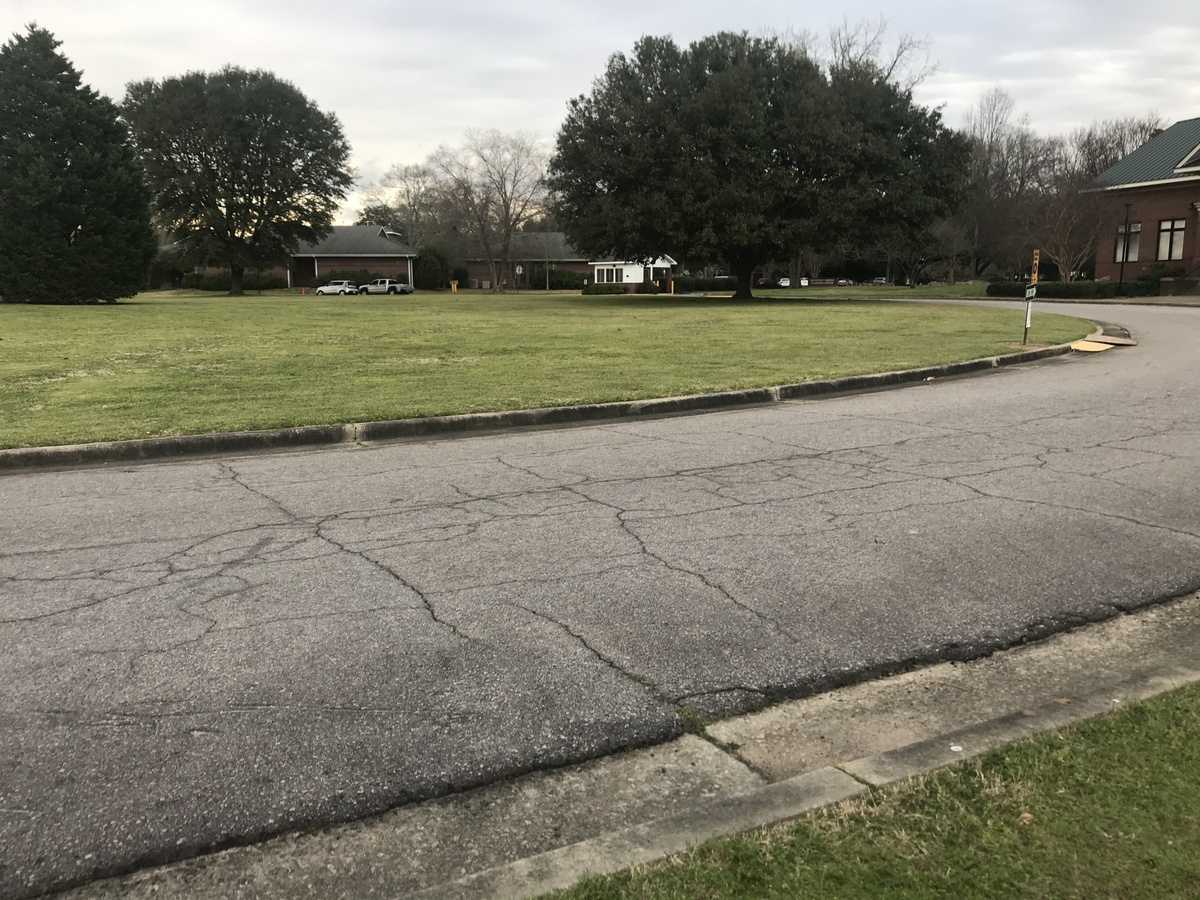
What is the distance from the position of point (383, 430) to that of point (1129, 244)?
5736cm

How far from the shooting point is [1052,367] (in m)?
15.0

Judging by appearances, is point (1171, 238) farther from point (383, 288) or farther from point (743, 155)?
point (383, 288)

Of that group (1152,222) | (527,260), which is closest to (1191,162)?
(1152,222)

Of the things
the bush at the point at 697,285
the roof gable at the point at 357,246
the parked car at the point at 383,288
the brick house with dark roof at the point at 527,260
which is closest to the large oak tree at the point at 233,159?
the parked car at the point at 383,288

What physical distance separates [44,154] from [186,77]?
76.2 ft

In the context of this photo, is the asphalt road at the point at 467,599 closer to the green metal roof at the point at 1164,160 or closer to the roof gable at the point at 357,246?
the green metal roof at the point at 1164,160

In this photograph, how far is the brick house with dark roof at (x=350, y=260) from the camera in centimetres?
7938

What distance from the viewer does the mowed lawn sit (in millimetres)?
10078

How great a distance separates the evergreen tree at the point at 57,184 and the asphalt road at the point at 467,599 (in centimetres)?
3768

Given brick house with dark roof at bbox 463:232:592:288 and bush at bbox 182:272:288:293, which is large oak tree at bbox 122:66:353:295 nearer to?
bush at bbox 182:272:288:293

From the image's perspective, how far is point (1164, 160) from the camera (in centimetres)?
5175

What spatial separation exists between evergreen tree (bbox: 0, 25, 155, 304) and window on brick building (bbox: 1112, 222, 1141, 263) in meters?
55.0

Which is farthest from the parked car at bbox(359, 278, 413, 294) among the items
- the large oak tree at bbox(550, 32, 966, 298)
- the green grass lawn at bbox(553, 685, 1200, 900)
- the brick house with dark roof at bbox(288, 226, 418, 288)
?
the green grass lawn at bbox(553, 685, 1200, 900)

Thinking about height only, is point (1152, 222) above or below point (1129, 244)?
above
